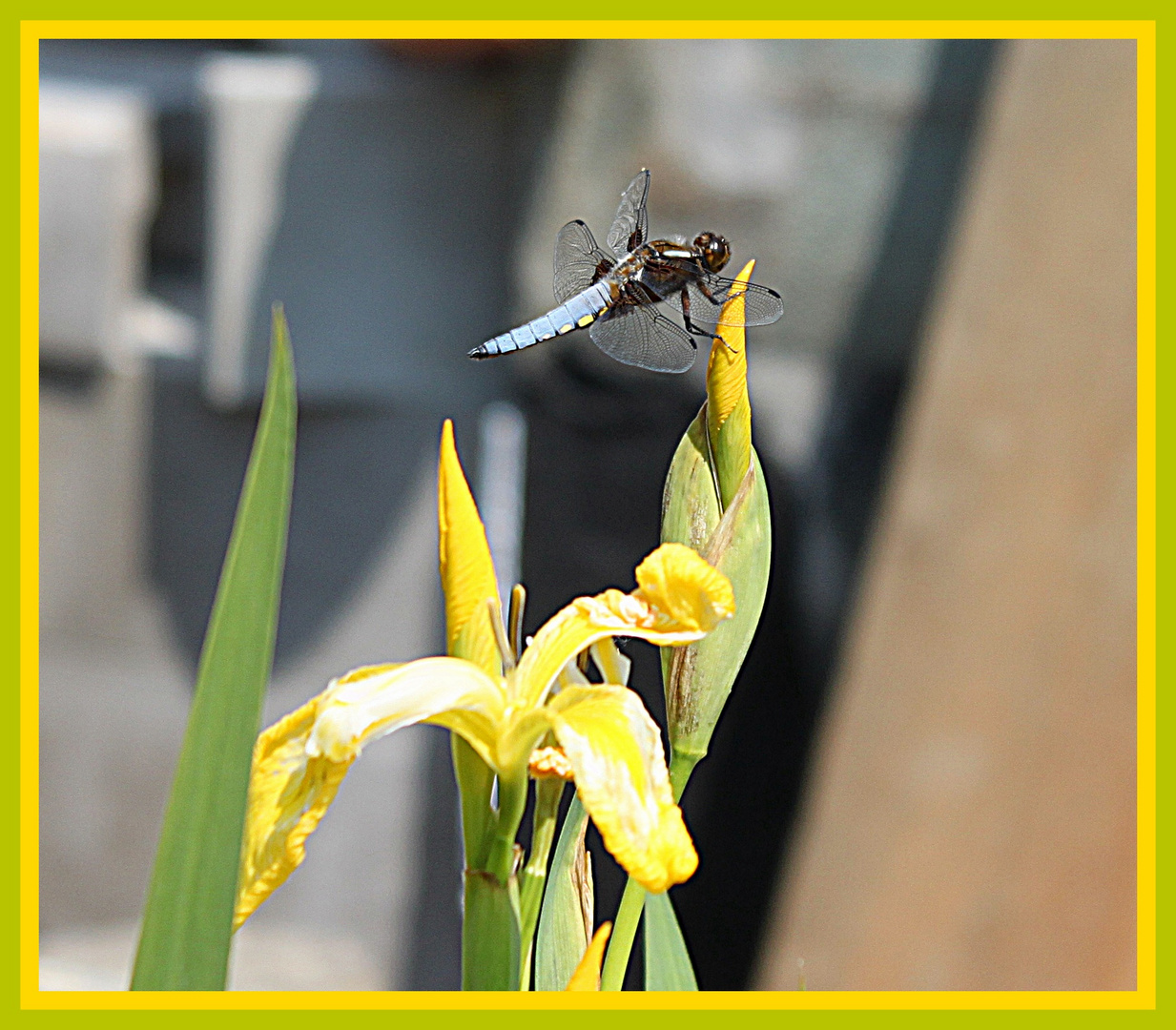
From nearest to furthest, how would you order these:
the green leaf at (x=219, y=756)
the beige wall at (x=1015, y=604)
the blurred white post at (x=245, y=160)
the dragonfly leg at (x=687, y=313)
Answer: the green leaf at (x=219, y=756)
the dragonfly leg at (x=687, y=313)
the beige wall at (x=1015, y=604)
the blurred white post at (x=245, y=160)

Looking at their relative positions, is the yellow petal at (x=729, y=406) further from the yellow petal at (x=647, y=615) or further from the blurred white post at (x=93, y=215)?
the blurred white post at (x=93, y=215)

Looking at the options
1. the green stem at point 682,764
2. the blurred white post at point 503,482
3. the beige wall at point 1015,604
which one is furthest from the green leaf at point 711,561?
the blurred white post at point 503,482

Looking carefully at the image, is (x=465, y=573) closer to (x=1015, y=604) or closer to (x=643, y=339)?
(x=643, y=339)

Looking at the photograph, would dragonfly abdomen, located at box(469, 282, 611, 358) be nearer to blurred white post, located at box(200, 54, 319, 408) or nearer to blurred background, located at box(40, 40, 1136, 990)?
blurred background, located at box(40, 40, 1136, 990)

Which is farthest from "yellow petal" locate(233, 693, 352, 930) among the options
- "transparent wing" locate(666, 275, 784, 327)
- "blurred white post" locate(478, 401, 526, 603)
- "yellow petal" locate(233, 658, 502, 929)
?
"blurred white post" locate(478, 401, 526, 603)

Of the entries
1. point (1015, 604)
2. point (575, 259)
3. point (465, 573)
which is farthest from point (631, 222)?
point (1015, 604)

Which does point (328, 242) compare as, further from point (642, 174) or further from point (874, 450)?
point (642, 174)

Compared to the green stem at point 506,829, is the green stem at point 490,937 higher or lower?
lower

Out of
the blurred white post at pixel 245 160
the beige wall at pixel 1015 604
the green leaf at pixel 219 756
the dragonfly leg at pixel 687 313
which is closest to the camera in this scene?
the green leaf at pixel 219 756
